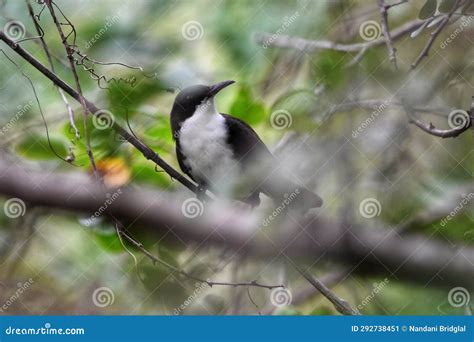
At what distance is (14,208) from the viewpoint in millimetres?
1560

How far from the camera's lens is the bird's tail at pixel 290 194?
1.58m

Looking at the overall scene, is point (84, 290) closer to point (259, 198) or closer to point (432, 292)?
point (259, 198)

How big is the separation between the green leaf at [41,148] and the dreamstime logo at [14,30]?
0.83ft

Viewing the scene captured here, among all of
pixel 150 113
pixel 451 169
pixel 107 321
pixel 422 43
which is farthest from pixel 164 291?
pixel 422 43

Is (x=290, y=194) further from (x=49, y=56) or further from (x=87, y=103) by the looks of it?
(x=49, y=56)

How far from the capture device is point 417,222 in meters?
1.50

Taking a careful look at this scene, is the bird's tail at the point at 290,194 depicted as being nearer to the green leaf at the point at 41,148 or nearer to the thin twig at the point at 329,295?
the thin twig at the point at 329,295

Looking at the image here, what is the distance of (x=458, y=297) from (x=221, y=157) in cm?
69

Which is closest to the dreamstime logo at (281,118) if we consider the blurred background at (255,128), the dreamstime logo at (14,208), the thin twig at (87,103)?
the blurred background at (255,128)

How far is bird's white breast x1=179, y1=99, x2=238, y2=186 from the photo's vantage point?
5.35 feet

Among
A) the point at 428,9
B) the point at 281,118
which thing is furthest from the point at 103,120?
the point at 428,9

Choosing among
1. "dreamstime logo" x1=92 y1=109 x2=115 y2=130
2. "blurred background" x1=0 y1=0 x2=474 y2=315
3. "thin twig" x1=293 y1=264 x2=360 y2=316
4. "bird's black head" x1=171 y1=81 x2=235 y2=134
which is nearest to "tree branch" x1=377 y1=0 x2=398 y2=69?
"blurred background" x1=0 y1=0 x2=474 y2=315

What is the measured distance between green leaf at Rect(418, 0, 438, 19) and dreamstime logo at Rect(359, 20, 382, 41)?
0.40ft

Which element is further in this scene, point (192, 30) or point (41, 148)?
point (192, 30)
